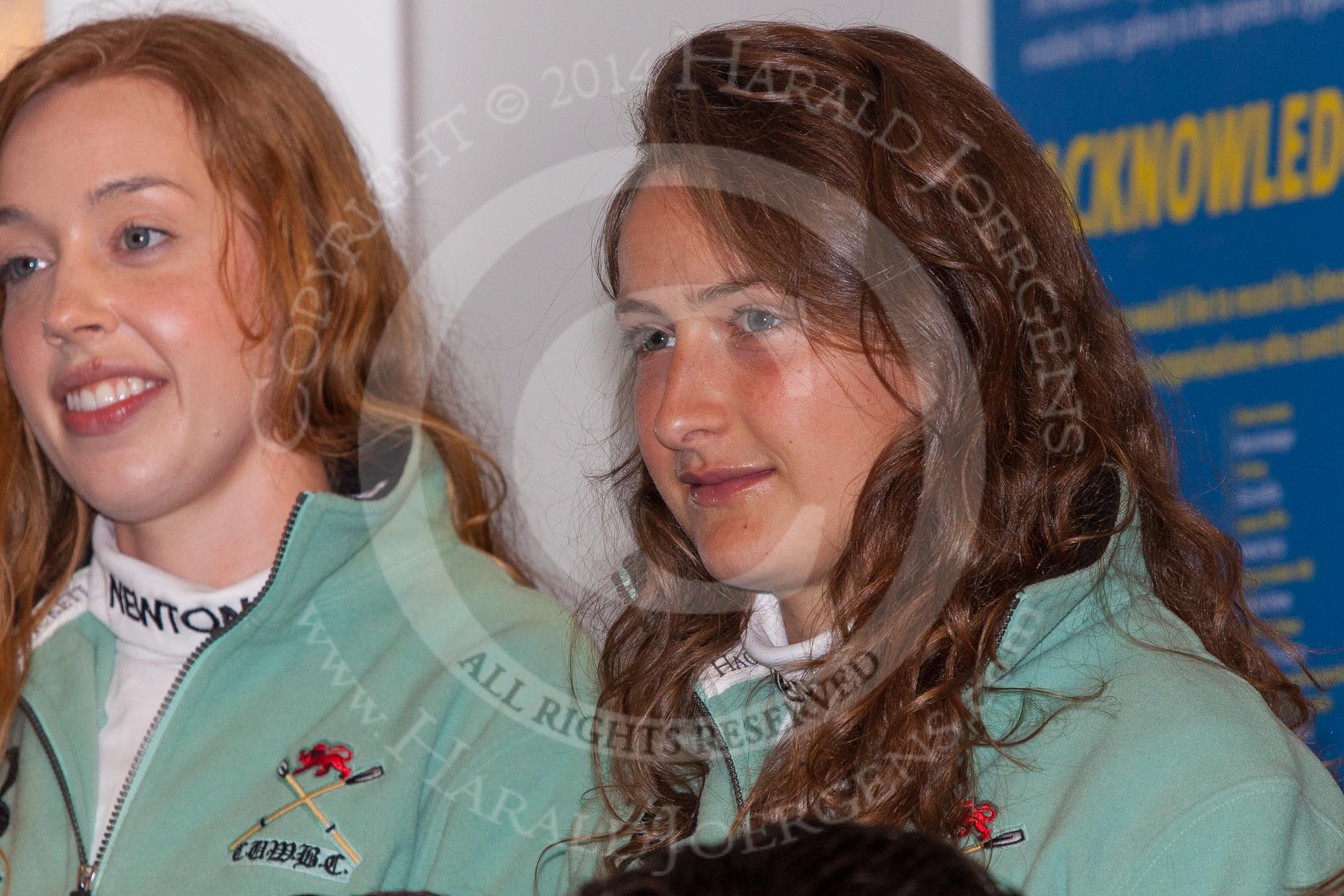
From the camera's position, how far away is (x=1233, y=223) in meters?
2.09

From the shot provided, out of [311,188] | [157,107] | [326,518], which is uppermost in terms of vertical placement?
[157,107]

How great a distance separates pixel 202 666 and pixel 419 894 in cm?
73

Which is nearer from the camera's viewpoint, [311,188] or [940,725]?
[940,725]

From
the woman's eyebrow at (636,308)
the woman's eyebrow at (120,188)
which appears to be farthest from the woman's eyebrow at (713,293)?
the woman's eyebrow at (120,188)

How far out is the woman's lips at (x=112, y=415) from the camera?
69.2 inches

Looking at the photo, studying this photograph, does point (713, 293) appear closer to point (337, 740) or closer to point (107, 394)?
point (337, 740)

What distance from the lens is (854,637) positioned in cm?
133

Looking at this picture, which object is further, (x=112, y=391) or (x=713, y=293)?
(x=112, y=391)

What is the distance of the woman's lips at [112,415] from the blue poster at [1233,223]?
3.92 ft

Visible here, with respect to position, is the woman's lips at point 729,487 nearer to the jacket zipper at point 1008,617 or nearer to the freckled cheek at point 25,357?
the jacket zipper at point 1008,617

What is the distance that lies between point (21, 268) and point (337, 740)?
0.66 meters

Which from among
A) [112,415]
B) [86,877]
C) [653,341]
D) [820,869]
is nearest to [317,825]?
[86,877]

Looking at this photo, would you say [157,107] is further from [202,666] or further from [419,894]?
[419,894]

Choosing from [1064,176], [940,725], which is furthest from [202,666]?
[1064,176]
